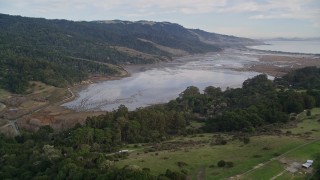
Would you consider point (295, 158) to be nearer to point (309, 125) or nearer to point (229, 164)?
point (229, 164)

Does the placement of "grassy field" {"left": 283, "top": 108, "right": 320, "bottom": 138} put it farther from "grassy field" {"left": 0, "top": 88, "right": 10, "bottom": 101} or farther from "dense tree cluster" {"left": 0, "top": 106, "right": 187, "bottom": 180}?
"grassy field" {"left": 0, "top": 88, "right": 10, "bottom": 101}

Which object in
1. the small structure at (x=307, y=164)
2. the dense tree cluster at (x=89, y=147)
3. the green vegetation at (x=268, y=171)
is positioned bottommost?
the dense tree cluster at (x=89, y=147)

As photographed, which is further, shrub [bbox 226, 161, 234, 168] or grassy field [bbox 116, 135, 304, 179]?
shrub [bbox 226, 161, 234, 168]

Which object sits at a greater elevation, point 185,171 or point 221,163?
point 221,163

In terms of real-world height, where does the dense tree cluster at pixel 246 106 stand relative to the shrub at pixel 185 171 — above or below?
above

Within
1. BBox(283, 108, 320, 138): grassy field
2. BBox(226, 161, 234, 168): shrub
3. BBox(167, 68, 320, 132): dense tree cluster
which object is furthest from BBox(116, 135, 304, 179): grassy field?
BBox(167, 68, 320, 132): dense tree cluster

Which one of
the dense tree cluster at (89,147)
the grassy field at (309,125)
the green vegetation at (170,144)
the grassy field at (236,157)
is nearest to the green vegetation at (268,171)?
the grassy field at (236,157)

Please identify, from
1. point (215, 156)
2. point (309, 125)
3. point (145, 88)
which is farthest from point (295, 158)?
point (145, 88)

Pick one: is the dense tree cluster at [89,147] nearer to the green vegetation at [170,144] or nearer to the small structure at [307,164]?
the green vegetation at [170,144]

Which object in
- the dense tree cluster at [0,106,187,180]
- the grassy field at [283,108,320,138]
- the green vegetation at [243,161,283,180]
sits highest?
the grassy field at [283,108,320,138]

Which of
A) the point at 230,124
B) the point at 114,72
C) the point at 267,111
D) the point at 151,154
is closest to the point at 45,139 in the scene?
the point at 151,154
